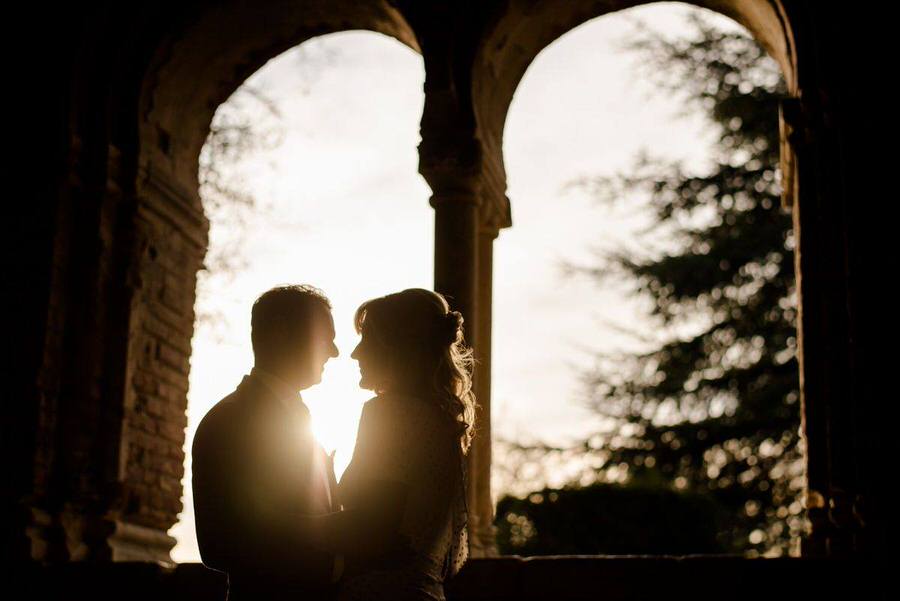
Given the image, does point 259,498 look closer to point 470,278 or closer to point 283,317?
point 283,317

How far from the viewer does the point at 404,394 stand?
7.19 feet

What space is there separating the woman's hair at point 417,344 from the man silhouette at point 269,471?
0.70 ft

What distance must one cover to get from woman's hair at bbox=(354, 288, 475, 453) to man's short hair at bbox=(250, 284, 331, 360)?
0.17m

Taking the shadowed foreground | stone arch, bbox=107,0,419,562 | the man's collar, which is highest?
stone arch, bbox=107,0,419,562

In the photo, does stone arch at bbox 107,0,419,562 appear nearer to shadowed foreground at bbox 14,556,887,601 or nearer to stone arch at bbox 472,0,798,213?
stone arch at bbox 472,0,798,213

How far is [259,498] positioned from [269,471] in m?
0.05

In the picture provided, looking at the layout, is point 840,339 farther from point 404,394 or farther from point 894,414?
point 404,394

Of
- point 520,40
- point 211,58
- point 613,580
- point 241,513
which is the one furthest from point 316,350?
point 211,58

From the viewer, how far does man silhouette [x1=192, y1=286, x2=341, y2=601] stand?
2.19 m

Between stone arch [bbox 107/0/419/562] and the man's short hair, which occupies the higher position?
stone arch [bbox 107/0/419/562]

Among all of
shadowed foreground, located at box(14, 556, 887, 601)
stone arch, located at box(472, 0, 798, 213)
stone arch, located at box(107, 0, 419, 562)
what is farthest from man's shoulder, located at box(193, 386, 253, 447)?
stone arch, located at box(107, 0, 419, 562)

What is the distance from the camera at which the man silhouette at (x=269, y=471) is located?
2.19 m

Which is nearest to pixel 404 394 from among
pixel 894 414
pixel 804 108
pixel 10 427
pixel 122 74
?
pixel 894 414

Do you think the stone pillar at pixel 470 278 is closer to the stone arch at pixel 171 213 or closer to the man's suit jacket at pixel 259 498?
the stone arch at pixel 171 213
